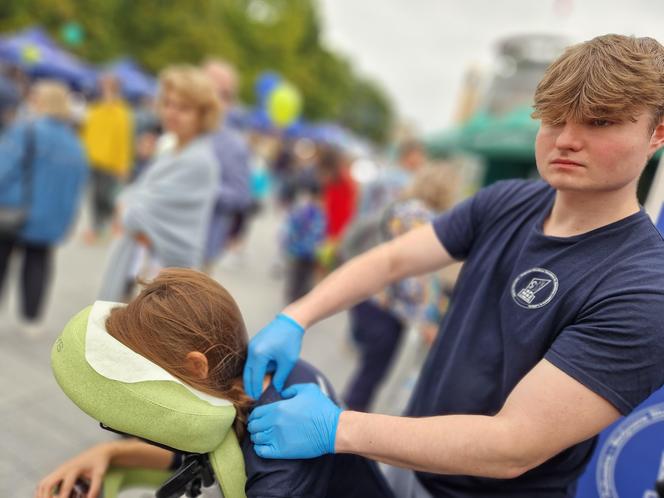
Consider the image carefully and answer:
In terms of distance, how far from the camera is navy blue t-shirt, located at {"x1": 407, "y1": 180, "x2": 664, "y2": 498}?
956mm

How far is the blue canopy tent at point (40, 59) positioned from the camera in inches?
468

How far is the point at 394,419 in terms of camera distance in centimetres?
108

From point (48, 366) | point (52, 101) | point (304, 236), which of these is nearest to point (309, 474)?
point (48, 366)

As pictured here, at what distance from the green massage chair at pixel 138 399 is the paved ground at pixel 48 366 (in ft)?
2.44

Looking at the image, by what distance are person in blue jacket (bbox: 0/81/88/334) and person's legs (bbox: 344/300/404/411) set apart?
2.08 m

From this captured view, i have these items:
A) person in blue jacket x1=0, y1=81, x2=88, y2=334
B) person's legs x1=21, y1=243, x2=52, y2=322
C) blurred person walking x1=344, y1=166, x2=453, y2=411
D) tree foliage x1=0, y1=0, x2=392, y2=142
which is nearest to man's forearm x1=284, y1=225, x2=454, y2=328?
blurred person walking x1=344, y1=166, x2=453, y2=411

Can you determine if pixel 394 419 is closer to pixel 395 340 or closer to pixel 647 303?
pixel 647 303

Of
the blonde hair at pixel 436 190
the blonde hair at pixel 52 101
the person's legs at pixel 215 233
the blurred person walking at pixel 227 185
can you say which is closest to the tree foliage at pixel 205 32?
the blonde hair at pixel 52 101

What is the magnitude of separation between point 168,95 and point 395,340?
6.37ft

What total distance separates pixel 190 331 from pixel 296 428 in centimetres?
31

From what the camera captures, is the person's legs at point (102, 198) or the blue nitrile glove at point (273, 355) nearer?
the blue nitrile glove at point (273, 355)

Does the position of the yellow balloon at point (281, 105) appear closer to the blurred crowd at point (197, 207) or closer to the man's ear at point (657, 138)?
the blurred crowd at point (197, 207)

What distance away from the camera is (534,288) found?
1.16 metres

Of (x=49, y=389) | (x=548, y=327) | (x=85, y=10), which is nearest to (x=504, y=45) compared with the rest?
(x=49, y=389)
